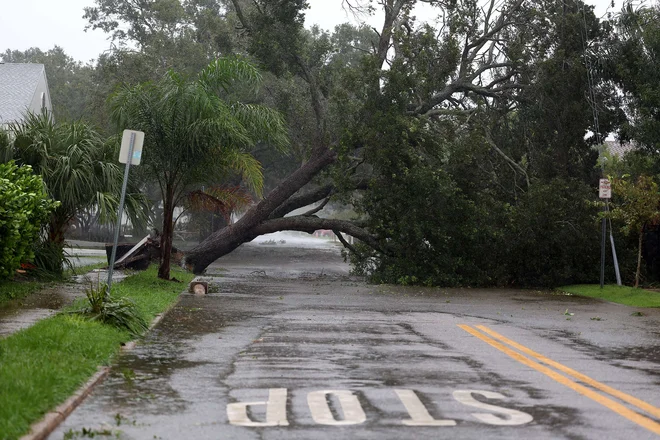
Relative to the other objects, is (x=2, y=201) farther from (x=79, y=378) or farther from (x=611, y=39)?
(x=611, y=39)

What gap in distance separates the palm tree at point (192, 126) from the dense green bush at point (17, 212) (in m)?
4.10

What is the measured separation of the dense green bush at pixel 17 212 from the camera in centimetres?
1502

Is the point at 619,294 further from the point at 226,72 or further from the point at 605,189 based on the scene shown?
the point at 226,72

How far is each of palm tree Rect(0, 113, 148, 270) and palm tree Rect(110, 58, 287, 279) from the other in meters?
0.83

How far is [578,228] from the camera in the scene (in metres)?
26.5

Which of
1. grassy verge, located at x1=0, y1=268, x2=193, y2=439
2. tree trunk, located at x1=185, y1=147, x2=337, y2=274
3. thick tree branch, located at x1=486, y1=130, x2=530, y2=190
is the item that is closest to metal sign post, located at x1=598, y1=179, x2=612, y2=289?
thick tree branch, located at x1=486, y1=130, x2=530, y2=190

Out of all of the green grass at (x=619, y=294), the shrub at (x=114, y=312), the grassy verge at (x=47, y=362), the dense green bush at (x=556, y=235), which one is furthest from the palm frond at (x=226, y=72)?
the shrub at (x=114, y=312)

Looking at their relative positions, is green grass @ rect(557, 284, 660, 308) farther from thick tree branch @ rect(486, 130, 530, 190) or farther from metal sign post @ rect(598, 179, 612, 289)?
thick tree branch @ rect(486, 130, 530, 190)

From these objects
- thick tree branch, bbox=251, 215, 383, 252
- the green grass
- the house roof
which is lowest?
the green grass

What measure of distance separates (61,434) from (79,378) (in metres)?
1.82

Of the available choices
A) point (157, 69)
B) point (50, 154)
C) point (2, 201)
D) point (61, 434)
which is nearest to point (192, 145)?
point (50, 154)

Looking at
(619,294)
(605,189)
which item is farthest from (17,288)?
(605,189)

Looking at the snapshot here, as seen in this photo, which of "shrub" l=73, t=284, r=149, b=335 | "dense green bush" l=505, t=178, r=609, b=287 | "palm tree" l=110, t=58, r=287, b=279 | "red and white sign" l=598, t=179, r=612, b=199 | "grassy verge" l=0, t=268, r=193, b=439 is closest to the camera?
"grassy verge" l=0, t=268, r=193, b=439

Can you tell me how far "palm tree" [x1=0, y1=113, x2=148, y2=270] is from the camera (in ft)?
68.8
